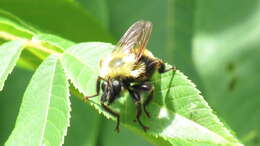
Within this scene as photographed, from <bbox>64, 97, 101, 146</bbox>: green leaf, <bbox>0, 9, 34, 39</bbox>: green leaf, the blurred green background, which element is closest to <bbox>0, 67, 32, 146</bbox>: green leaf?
the blurred green background

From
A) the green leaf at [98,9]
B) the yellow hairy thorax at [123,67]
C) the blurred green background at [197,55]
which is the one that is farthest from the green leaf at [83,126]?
the yellow hairy thorax at [123,67]

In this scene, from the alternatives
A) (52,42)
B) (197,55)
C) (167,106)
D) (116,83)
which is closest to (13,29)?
(52,42)

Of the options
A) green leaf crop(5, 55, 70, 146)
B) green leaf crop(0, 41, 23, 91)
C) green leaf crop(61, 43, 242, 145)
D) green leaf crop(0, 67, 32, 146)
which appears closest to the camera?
green leaf crop(61, 43, 242, 145)

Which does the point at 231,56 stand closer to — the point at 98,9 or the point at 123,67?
the point at 98,9

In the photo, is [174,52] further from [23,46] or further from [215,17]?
[23,46]

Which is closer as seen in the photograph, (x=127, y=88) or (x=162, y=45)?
(x=127, y=88)

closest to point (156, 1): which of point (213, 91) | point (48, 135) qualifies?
point (213, 91)

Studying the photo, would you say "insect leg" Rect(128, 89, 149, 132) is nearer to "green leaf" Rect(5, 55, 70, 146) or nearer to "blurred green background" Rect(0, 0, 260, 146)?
"green leaf" Rect(5, 55, 70, 146)
